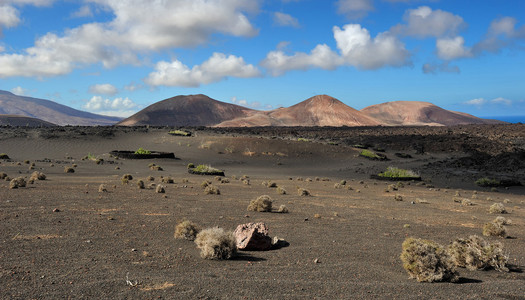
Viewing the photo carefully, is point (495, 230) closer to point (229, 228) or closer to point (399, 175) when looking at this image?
point (229, 228)

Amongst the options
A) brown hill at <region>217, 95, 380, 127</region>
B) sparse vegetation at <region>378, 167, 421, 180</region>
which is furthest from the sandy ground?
brown hill at <region>217, 95, 380, 127</region>

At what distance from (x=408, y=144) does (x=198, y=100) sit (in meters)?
123

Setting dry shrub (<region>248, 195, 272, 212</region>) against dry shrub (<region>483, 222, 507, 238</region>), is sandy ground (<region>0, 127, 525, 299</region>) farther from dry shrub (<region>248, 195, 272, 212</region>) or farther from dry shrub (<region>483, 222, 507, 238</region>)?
dry shrub (<region>248, 195, 272, 212</region>)

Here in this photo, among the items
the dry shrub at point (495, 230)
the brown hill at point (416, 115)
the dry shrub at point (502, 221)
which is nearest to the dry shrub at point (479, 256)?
the dry shrub at point (495, 230)

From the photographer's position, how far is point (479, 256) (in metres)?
6.89

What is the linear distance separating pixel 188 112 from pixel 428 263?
15089cm

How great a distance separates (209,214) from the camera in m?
11.3

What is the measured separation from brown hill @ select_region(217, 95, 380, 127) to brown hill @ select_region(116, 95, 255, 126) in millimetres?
18393

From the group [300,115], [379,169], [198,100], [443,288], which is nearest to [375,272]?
[443,288]

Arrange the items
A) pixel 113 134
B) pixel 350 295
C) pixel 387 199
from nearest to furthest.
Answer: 1. pixel 350 295
2. pixel 387 199
3. pixel 113 134

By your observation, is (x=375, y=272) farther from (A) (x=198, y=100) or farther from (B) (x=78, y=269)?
(A) (x=198, y=100)

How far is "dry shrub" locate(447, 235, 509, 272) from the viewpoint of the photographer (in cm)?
682

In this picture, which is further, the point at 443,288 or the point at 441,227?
the point at 441,227

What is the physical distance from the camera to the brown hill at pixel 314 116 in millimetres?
129750
